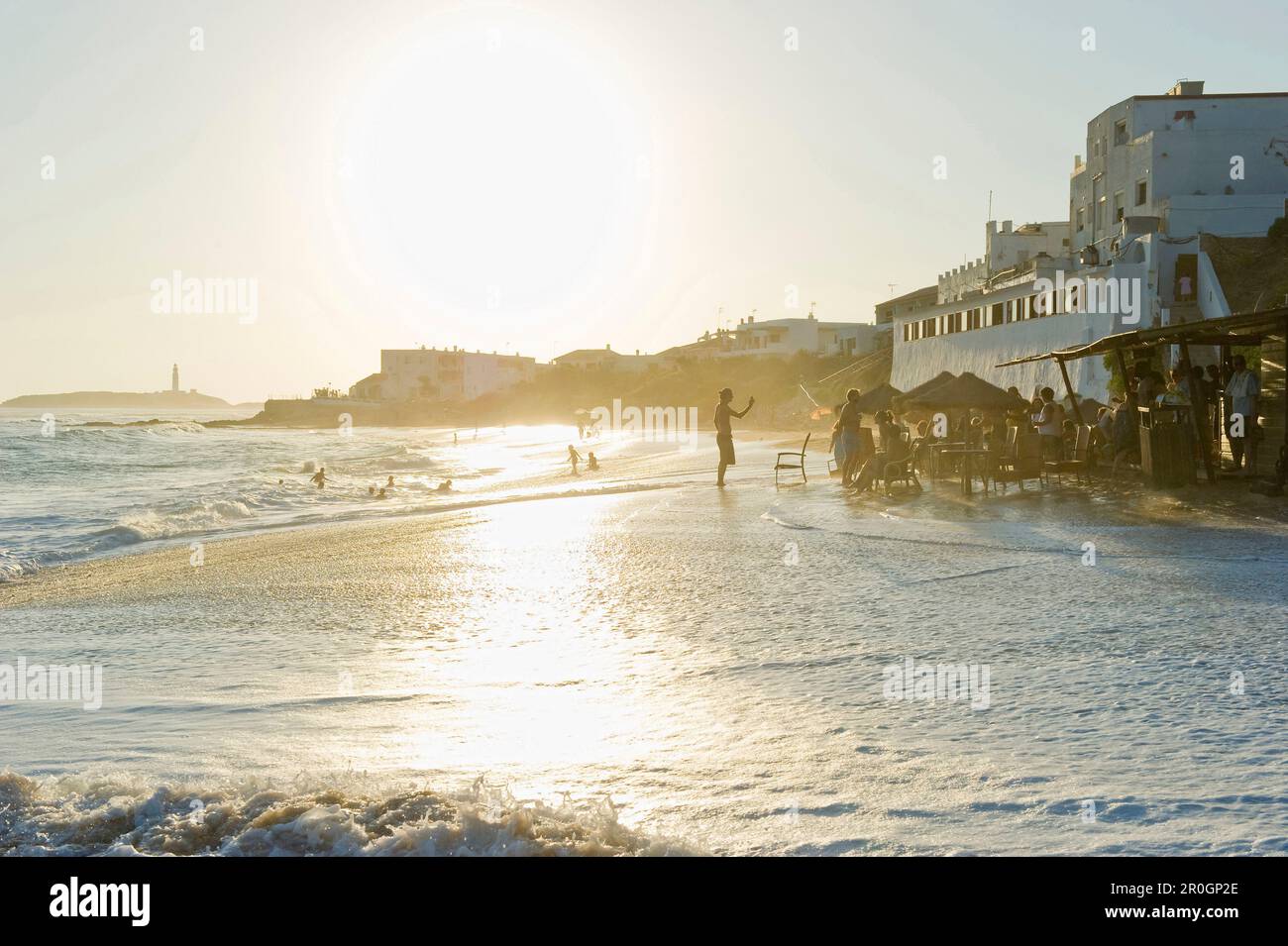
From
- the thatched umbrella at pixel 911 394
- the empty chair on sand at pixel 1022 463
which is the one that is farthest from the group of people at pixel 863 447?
the empty chair on sand at pixel 1022 463

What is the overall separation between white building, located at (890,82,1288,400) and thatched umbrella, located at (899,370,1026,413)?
14.5 meters

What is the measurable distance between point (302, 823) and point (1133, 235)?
3825cm

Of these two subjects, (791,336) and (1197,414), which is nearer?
(1197,414)

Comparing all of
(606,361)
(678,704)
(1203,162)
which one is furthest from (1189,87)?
(606,361)

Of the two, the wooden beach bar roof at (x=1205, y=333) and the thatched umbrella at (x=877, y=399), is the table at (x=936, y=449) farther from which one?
the wooden beach bar roof at (x=1205, y=333)

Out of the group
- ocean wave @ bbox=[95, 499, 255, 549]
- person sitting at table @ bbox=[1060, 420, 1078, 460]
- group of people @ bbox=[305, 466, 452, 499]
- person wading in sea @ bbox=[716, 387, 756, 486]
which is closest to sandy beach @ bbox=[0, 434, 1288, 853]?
ocean wave @ bbox=[95, 499, 255, 549]

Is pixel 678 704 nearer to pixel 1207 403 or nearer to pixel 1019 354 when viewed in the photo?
pixel 1207 403

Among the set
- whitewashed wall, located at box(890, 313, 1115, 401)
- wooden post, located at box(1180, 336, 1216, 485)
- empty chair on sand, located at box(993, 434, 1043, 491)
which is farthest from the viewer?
whitewashed wall, located at box(890, 313, 1115, 401)

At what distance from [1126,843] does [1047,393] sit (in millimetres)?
16879

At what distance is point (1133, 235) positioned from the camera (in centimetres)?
3600

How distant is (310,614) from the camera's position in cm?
879

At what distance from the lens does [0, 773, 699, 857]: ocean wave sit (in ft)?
12.3

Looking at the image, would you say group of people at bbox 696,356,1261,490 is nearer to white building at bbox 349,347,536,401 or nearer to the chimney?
the chimney
